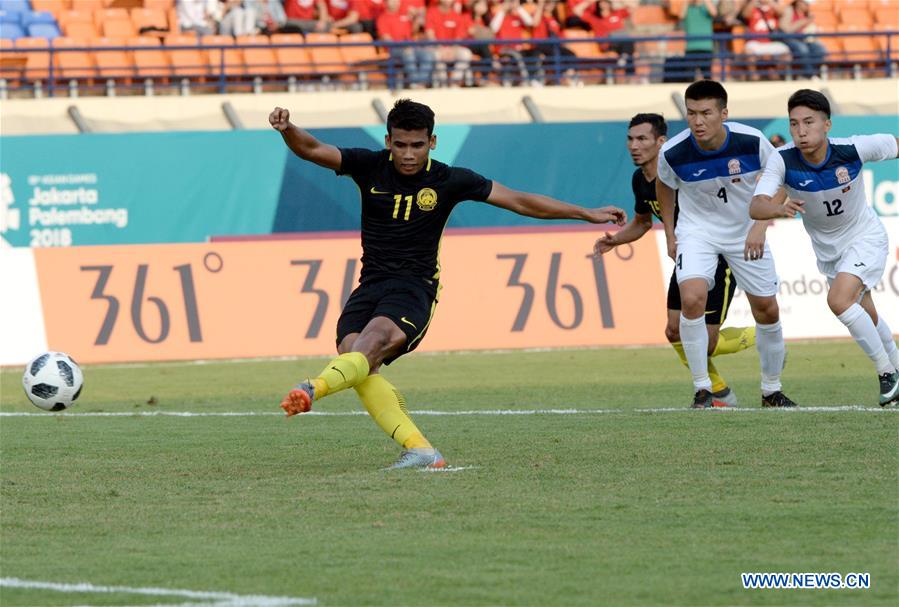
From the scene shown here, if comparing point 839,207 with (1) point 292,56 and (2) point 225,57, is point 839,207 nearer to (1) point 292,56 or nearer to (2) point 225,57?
(1) point 292,56

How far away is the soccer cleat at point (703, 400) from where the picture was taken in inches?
460

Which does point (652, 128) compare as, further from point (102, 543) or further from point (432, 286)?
point (102, 543)

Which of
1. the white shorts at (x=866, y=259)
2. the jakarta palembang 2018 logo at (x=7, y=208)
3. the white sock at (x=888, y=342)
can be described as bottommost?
the jakarta palembang 2018 logo at (x=7, y=208)

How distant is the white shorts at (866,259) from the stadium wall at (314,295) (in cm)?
762

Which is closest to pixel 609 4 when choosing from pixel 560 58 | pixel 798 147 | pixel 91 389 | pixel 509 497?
pixel 560 58

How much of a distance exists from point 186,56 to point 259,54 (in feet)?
4.23

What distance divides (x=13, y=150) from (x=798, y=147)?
17.2 m

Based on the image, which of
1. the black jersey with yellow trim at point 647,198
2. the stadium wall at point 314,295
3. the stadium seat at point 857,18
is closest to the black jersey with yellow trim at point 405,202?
Answer: the black jersey with yellow trim at point 647,198

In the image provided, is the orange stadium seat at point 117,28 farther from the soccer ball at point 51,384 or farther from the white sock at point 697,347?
the white sock at point 697,347

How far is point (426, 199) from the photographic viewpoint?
29.8 feet

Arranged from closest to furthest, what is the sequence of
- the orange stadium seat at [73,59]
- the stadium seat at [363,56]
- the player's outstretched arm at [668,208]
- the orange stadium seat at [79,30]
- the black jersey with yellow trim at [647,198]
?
the player's outstretched arm at [668,208]
the black jersey with yellow trim at [647,198]
the orange stadium seat at [73,59]
the orange stadium seat at [79,30]
the stadium seat at [363,56]

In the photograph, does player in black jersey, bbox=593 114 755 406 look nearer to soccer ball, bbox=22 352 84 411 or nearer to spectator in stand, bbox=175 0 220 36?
soccer ball, bbox=22 352 84 411

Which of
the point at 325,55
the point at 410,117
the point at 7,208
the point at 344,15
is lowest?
the point at 7,208

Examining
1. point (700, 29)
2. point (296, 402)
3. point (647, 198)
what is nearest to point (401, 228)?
point (296, 402)
